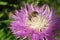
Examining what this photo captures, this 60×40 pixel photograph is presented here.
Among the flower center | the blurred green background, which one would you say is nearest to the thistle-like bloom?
the flower center

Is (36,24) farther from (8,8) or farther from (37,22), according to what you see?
(8,8)

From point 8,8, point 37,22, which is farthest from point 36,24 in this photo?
point 8,8

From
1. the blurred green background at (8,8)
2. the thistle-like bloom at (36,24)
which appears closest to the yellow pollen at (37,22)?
the thistle-like bloom at (36,24)

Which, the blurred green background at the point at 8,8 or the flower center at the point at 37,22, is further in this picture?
the blurred green background at the point at 8,8

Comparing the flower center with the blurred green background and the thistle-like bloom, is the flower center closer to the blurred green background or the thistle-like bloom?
the thistle-like bloom

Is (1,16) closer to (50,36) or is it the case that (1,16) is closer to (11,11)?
(11,11)

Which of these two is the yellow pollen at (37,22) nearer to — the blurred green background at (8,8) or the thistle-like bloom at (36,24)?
the thistle-like bloom at (36,24)
